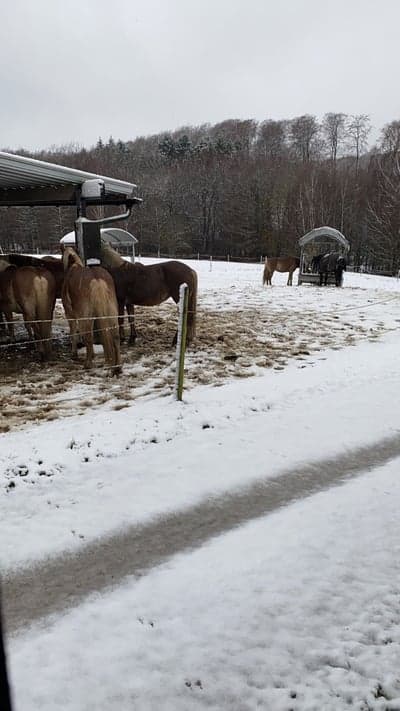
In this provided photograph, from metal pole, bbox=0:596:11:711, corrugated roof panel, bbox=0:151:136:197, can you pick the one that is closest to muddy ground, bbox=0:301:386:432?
corrugated roof panel, bbox=0:151:136:197

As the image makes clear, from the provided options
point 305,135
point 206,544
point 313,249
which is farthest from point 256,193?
point 206,544

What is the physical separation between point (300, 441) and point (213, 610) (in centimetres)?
226

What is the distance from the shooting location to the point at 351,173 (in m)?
44.9

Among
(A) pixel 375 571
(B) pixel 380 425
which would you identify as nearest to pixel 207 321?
(B) pixel 380 425

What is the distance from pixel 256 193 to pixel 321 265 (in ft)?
102

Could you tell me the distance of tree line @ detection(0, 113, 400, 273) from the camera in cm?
3897

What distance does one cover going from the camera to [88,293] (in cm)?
584

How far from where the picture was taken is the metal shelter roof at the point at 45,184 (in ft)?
18.6

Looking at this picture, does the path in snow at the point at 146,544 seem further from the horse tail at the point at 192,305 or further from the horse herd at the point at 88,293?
the horse tail at the point at 192,305

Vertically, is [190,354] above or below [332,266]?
below

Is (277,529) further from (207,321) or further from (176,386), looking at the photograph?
(207,321)

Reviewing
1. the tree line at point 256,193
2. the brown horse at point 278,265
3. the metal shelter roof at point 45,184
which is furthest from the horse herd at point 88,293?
the tree line at point 256,193

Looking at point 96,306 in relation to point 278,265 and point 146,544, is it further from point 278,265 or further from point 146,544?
point 278,265

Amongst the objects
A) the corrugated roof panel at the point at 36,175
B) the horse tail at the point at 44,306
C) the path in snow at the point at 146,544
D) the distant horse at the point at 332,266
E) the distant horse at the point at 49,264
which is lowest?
the path in snow at the point at 146,544
